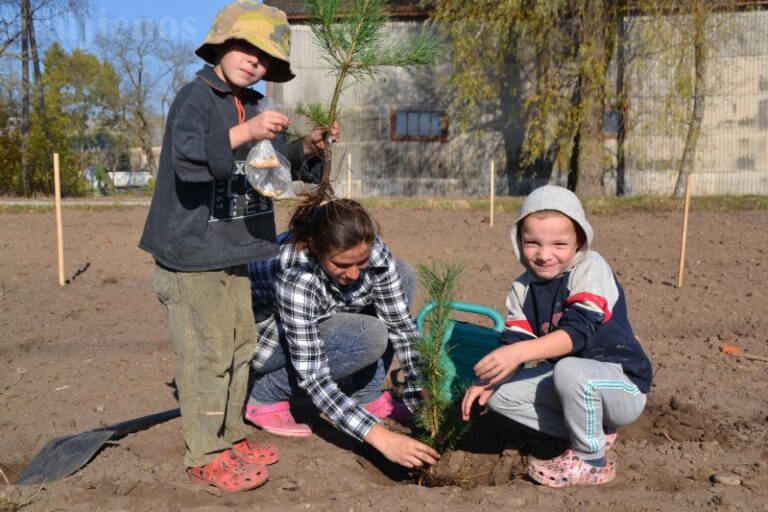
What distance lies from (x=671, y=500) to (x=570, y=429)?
1.37 feet

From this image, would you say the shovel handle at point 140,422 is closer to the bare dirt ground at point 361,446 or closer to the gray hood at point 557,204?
the bare dirt ground at point 361,446

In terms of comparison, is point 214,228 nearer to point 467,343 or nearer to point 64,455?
point 64,455

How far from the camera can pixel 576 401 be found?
2842mm

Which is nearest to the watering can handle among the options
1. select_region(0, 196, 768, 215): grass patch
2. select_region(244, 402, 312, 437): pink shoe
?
select_region(244, 402, 312, 437): pink shoe

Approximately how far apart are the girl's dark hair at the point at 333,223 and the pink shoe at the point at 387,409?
1031 mm

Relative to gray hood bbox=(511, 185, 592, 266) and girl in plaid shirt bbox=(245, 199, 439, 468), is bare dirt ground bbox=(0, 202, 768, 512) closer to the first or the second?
girl in plaid shirt bbox=(245, 199, 439, 468)

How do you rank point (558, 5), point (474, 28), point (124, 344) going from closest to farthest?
1. point (124, 344)
2. point (558, 5)
3. point (474, 28)

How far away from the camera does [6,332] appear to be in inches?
202

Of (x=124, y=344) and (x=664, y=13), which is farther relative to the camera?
(x=664, y=13)

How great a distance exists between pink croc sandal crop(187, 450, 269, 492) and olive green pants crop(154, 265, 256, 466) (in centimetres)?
3

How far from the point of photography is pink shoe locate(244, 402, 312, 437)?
3609mm

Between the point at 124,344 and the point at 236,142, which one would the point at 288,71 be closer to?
the point at 236,142

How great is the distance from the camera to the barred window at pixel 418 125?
62.8 feet

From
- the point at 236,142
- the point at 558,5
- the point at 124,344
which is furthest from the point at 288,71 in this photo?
the point at 558,5
